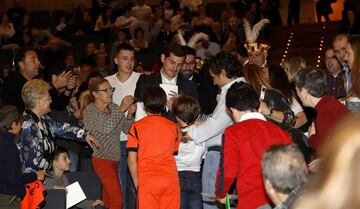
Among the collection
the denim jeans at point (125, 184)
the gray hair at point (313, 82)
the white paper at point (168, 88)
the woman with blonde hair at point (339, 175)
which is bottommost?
the denim jeans at point (125, 184)

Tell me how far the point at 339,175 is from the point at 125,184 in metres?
5.91

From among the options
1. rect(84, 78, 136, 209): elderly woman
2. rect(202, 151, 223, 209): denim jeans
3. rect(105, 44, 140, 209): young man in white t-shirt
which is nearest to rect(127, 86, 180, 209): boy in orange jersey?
rect(202, 151, 223, 209): denim jeans

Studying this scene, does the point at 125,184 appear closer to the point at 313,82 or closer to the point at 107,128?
the point at 107,128

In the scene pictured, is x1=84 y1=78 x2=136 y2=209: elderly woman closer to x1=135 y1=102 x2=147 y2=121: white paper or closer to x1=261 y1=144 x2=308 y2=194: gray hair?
x1=135 y1=102 x2=147 y2=121: white paper

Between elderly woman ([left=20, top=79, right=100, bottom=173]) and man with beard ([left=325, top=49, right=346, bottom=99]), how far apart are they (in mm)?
2605

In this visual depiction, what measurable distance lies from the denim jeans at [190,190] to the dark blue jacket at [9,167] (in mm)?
1601

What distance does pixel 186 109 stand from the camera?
21.0ft

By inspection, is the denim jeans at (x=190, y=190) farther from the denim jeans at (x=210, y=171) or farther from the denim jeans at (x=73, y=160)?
the denim jeans at (x=73, y=160)

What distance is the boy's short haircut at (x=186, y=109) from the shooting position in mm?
A: 6383

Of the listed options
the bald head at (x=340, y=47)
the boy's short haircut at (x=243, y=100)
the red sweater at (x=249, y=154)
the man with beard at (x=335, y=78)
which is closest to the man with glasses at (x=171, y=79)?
the man with beard at (x=335, y=78)

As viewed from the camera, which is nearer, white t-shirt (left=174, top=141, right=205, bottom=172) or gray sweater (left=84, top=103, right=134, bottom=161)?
white t-shirt (left=174, top=141, right=205, bottom=172)

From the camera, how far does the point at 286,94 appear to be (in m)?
6.25

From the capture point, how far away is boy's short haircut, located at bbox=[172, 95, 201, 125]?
6.38 meters

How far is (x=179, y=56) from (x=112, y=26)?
1118cm
